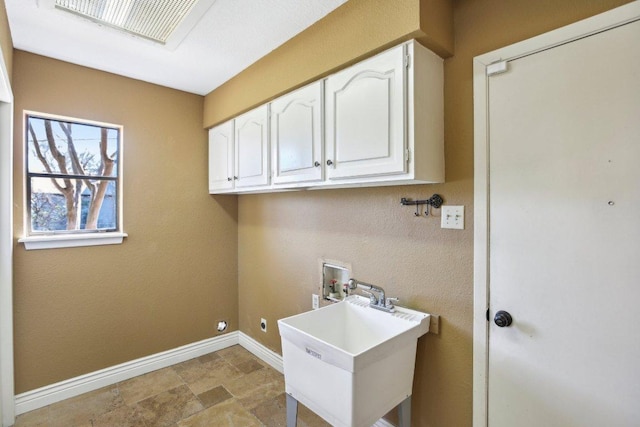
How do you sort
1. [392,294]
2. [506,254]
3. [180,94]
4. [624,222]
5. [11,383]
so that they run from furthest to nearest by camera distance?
[180,94]
[11,383]
[392,294]
[506,254]
[624,222]

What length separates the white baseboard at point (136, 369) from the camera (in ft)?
7.33

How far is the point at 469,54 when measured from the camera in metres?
1.54

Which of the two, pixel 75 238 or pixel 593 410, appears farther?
pixel 75 238

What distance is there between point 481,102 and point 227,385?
8.53ft

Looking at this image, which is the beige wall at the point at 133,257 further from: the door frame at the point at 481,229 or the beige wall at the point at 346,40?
the door frame at the point at 481,229

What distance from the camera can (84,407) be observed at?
2.25 meters

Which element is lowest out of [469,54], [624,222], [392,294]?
[392,294]

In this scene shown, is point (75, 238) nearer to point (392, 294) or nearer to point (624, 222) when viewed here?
point (392, 294)

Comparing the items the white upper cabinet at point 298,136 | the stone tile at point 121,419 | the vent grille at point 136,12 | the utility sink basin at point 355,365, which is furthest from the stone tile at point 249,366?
the vent grille at point 136,12

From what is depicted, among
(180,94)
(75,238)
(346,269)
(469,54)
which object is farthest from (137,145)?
(469,54)

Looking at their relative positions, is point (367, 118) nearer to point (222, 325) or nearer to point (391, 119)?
point (391, 119)

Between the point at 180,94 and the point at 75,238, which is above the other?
the point at 180,94

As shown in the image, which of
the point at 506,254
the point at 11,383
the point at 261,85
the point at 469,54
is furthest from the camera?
the point at 261,85

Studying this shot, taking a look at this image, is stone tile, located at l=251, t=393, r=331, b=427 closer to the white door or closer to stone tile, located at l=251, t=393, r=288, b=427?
stone tile, located at l=251, t=393, r=288, b=427
